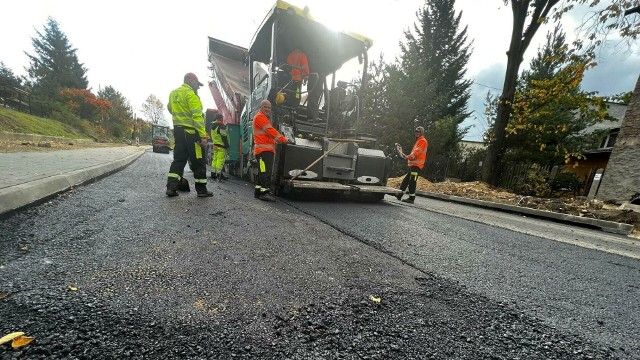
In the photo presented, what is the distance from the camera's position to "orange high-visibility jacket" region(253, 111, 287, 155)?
455cm

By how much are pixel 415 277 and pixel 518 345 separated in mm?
717

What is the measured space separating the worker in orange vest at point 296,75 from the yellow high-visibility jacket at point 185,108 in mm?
1936

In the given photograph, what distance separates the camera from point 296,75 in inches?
223

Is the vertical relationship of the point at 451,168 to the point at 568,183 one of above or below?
below

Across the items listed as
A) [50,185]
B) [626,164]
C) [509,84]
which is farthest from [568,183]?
[50,185]

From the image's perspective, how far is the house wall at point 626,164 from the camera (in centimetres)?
759

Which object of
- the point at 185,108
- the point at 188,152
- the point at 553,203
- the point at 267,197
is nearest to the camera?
the point at 185,108

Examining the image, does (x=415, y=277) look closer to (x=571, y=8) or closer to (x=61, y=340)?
(x=61, y=340)

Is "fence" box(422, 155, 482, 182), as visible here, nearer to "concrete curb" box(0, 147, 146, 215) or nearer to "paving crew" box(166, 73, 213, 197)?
"paving crew" box(166, 73, 213, 197)

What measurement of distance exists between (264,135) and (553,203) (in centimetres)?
754

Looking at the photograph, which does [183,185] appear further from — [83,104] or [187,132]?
[83,104]

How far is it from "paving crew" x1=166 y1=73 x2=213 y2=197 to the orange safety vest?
2.02 metres

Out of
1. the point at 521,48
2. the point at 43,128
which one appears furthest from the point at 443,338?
the point at 43,128

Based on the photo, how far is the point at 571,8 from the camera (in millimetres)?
8953
